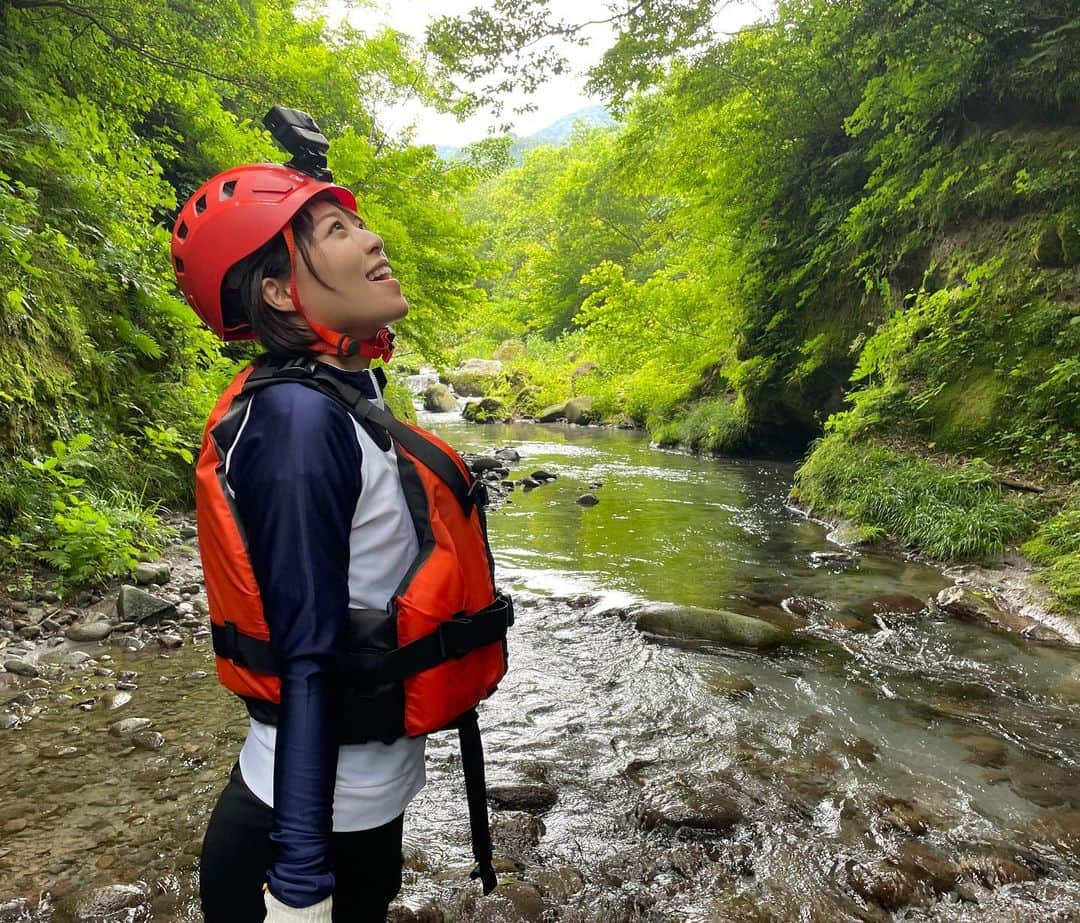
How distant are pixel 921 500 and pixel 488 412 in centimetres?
2355

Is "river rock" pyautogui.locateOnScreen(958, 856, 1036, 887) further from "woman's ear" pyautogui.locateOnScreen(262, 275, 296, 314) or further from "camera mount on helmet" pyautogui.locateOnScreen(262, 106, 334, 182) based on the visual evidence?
"camera mount on helmet" pyautogui.locateOnScreen(262, 106, 334, 182)

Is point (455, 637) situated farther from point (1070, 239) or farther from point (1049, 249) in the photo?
point (1049, 249)

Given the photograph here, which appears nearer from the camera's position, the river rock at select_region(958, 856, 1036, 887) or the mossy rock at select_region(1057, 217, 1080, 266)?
the river rock at select_region(958, 856, 1036, 887)

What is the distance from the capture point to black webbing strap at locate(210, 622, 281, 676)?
119 centimetres

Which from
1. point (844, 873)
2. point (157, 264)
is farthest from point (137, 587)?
point (844, 873)

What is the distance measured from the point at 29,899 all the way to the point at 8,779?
0.89 metres

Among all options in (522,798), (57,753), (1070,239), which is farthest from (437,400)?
(522,798)

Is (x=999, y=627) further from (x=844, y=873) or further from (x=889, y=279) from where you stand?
(x=889, y=279)

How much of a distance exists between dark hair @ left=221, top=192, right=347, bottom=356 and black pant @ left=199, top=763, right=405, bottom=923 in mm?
882

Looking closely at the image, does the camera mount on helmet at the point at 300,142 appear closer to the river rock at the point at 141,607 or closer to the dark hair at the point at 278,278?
the dark hair at the point at 278,278

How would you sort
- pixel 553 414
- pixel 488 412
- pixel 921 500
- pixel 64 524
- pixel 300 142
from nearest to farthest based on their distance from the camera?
pixel 300 142
pixel 64 524
pixel 921 500
pixel 553 414
pixel 488 412

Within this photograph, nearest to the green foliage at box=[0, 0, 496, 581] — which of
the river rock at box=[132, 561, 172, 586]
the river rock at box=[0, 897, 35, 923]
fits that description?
the river rock at box=[132, 561, 172, 586]

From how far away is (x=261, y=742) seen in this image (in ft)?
4.20

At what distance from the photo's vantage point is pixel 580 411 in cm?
2808
